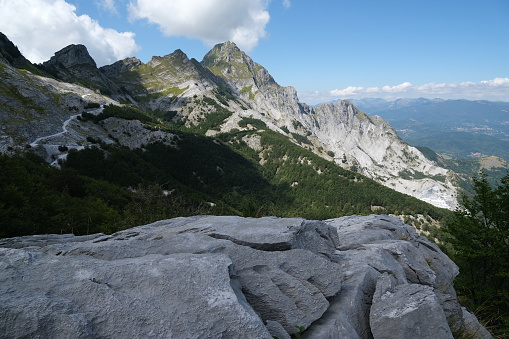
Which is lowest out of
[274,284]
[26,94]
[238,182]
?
[238,182]

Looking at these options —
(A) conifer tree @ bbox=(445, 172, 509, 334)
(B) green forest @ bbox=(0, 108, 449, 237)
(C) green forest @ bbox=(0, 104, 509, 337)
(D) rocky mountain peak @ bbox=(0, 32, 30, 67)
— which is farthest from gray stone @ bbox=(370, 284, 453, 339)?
(D) rocky mountain peak @ bbox=(0, 32, 30, 67)

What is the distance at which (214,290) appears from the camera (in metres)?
7.29

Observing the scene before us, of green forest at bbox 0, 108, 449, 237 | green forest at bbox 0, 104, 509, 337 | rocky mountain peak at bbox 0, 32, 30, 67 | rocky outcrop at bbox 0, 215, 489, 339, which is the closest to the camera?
rocky outcrop at bbox 0, 215, 489, 339

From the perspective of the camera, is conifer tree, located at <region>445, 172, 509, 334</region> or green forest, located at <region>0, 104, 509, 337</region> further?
conifer tree, located at <region>445, 172, 509, 334</region>

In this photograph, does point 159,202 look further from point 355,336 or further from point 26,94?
point 26,94

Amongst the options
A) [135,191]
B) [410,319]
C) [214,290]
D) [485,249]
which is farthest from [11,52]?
[485,249]

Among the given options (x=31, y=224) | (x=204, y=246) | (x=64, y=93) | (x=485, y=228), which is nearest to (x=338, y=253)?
(x=204, y=246)

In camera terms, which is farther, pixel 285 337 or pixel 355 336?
pixel 355 336

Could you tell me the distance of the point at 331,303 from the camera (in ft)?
31.9

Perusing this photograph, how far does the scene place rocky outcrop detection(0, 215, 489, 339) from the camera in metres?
6.09

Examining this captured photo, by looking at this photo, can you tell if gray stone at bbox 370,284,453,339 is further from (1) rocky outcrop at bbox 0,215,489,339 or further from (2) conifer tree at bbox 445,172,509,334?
(2) conifer tree at bbox 445,172,509,334

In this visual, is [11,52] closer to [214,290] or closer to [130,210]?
[130,210]

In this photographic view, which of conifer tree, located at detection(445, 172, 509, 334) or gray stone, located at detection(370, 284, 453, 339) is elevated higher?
gray stone, located at detection(370, 284, 453, 339)

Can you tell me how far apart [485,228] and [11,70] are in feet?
529
